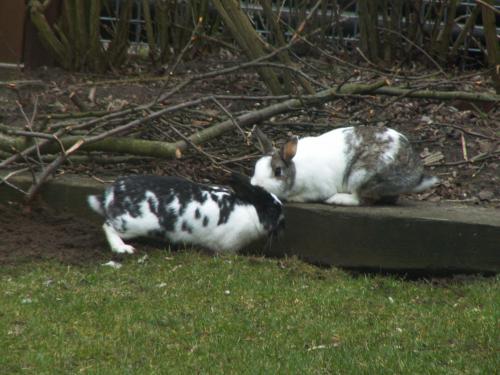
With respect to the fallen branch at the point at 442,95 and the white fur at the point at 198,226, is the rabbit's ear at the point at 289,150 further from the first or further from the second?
the fallen branch at the point at 442,95

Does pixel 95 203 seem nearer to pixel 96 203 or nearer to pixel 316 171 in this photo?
pixel 96 203

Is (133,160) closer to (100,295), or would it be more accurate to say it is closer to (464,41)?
(100,295)

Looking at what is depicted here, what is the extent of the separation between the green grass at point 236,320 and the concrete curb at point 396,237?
0.20 metres

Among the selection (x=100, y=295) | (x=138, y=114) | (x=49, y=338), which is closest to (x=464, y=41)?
(x=138, y=114)

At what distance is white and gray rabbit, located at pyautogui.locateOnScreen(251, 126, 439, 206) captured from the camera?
7648mm

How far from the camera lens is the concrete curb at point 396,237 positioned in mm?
7266

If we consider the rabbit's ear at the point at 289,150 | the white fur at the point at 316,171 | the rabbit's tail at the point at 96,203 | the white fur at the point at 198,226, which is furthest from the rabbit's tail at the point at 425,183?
the rabbit's tail at the point at 96,203

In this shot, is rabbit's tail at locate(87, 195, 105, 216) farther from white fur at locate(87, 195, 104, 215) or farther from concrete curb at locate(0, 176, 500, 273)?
concrete curb at locate(0, 176, 500, 273)

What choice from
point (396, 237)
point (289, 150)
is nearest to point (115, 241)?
point (289, 150)

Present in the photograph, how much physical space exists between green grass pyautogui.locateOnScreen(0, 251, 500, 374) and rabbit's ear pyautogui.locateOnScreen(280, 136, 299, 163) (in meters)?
0.85

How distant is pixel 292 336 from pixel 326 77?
15.4ft

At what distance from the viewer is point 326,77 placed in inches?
397

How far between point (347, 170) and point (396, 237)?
0.71 metres

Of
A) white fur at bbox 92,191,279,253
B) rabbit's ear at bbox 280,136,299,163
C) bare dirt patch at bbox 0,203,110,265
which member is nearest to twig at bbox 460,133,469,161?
rabbit's ear at bbox 280,136,299,163
